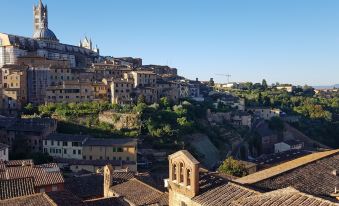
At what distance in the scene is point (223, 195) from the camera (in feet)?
52.6

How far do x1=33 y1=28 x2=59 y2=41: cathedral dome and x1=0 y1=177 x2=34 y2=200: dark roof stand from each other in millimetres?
72171

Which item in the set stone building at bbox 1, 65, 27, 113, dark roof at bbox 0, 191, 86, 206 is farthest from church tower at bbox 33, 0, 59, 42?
dark roof at bbox 0, 191, 86, 206

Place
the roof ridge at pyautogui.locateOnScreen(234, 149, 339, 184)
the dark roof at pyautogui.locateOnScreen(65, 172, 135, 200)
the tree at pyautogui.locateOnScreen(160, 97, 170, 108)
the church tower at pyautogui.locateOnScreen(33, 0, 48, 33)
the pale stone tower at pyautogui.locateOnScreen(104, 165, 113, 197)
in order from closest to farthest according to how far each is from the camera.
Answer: the roof ridge at pyautogui.locateOnScreen(234, 149, 339, 184)
the pale stone tower at pyautogui.locateOnScreen(104, 165, 113, 197)
the dark roof at pyautogui.locateOnScreen(65, 172, 135, 200)
the tree at pyautogui.locateOnScreen(160, 97, 170, 108)
the church tower at pyautogui.locateOnScreen(33, 0, 48, 33)

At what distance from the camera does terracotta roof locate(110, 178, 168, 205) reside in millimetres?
24594

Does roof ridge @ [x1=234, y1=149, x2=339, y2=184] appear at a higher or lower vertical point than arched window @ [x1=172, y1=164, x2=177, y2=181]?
lower

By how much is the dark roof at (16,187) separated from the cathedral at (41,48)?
52.3 metres

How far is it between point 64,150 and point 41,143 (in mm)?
3215

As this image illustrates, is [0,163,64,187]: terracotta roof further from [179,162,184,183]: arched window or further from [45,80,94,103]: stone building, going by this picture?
[45,80,94,103]: stone building

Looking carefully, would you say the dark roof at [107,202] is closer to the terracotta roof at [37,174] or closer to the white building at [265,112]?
the terracotta roof at [37,174]

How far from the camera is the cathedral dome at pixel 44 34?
90.5 m

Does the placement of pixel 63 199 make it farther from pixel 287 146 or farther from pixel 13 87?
→ pixel 287 146

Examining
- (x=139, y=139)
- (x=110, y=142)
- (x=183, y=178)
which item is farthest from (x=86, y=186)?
(x=139, y=139)

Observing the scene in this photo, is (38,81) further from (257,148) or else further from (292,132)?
(292,132)

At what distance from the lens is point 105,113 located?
55.7 meters
